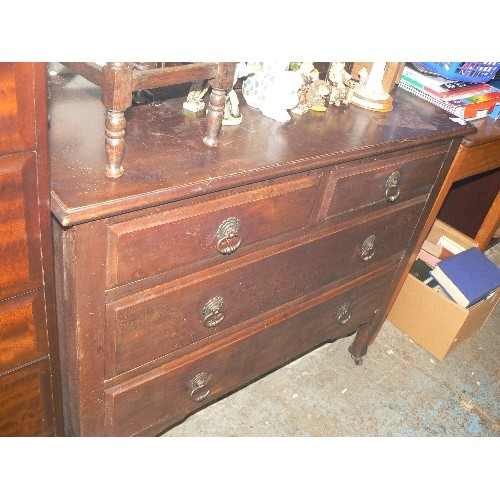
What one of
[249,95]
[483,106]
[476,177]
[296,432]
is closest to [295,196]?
[249,95]

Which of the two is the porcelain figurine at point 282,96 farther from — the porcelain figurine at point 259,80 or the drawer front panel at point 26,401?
the drawer front panel at point 26,401

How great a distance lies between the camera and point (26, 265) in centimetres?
109

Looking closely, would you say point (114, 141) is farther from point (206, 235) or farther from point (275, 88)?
point (275, 88)

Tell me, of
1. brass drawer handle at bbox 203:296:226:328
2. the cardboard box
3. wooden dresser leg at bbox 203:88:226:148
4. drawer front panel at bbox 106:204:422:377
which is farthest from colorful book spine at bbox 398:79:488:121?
brass drawer handle at bbox 203:296:226:328

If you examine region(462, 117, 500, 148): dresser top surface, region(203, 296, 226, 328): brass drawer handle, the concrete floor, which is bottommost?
the concrete floor

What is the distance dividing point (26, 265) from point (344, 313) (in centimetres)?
130

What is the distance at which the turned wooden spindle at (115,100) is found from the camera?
99 cm

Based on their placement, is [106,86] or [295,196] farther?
[295,196]

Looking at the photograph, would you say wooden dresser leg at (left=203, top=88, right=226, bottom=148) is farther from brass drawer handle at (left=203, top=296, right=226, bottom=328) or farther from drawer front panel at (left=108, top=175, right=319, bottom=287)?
brass drawer handle at (left=203, top=296, right=226, bottom=328)

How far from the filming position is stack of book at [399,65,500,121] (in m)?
2.02

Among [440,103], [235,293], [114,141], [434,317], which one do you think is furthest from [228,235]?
[434,317]

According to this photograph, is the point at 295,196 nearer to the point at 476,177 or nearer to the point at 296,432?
the point at 296,432

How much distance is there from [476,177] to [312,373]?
4.98 feet

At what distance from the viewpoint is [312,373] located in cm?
234
